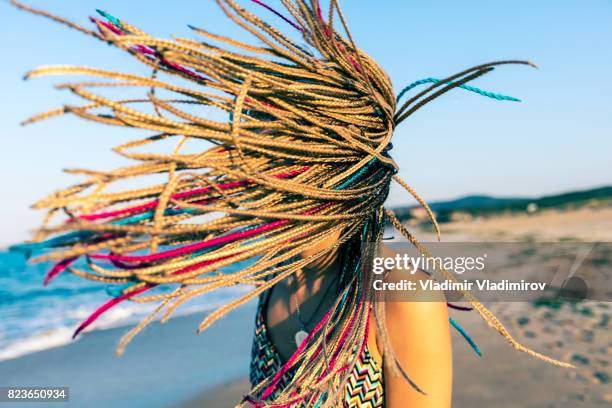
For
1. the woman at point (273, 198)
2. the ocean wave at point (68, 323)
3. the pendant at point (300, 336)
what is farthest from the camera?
the ocean wave at point (68, 323)

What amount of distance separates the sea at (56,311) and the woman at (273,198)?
13.0 feet

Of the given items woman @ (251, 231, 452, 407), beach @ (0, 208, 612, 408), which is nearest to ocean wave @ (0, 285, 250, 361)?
beach @ (0, 208, 612, 408)

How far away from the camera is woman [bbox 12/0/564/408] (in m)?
0.99

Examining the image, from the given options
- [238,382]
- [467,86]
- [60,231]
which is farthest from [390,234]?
[238,382]

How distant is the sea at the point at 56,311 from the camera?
29.6ft

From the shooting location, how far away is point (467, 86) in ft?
4.64

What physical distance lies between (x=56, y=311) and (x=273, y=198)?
1439 cm

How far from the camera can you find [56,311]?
13.6 meters

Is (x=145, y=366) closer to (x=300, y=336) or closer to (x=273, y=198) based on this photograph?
(x=300, y=336)

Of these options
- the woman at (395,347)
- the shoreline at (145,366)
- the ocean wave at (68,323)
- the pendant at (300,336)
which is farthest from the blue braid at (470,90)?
the ocean wave at (68,323)

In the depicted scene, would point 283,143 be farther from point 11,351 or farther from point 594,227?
point 594,227

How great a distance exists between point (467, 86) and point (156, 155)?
0.88 meters

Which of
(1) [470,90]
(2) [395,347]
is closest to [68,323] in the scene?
(2) [395,347]

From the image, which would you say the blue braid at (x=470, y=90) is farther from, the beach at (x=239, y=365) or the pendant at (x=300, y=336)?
the beach at (x=239, y=365)
